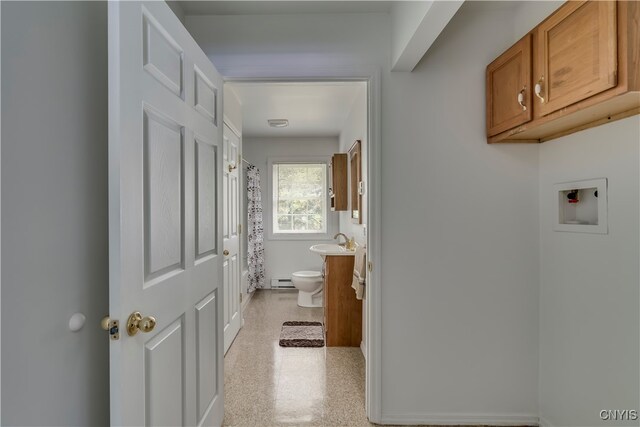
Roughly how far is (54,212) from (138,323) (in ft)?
1.34

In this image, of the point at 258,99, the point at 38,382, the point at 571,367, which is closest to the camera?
the point at 38,382

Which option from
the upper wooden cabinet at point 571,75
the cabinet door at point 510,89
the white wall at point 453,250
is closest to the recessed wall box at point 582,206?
the white wall at point 453,250

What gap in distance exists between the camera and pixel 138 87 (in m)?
1.07

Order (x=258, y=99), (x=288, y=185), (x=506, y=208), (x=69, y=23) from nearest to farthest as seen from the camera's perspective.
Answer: (x=69, y=23) → (x=506, y=208) → (x=258, y=99) → (x=288, y=185)

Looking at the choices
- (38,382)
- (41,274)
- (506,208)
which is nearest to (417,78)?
(506,208)

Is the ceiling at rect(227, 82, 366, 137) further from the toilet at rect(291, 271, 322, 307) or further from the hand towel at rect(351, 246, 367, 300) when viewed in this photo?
the toilet at rect(291, 271, 322, 307)

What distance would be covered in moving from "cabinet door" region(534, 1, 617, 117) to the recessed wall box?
1.42ft

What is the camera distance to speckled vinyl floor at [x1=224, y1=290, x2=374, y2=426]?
2.02 meters

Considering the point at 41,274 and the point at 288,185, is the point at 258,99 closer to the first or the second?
the point at 288,185

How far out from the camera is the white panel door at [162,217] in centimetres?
99

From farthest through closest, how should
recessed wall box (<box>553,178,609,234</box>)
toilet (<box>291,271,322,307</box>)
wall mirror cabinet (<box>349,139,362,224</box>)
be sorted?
toilet (<box>291,271,322,307</box>) → wall mirror cabinet (<box>349,139,362,224</box>) → recessed wall box (<box>553,178,609,234</box>)

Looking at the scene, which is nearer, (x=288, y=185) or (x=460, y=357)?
(x=460, y=357)

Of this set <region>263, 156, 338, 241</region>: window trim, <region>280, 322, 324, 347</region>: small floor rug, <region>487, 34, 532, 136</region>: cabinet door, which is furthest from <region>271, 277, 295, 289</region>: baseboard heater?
<region>487, 34, 532, 136</region>: cabinet door

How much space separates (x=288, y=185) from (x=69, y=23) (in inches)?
171
